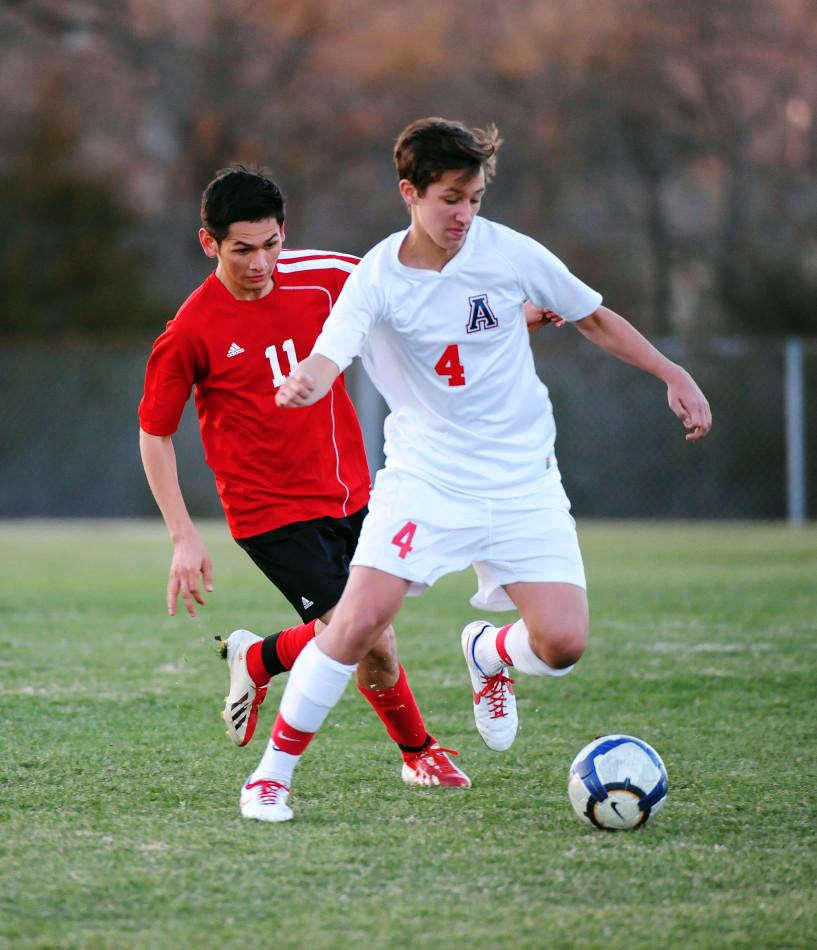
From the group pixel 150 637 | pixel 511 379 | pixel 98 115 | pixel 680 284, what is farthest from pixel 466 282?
pixel 98 115

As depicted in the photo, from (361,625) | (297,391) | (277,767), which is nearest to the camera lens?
(297,391)

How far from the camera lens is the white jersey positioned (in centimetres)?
385

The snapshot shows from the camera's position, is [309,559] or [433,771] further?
[309,559]

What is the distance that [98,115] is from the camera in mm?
24453

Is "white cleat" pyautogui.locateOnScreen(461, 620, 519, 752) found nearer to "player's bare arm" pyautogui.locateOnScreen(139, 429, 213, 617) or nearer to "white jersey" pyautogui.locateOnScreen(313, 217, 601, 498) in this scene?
"white jersey" pyautogui.locateOnScreen(313, 217, 601, 498)

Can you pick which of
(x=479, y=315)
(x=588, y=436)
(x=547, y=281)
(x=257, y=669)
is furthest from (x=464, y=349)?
(x=588, y=436)

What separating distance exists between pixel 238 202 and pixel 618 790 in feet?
6.43

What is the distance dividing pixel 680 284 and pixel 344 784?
18.6 m

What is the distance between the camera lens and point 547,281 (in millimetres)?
3961

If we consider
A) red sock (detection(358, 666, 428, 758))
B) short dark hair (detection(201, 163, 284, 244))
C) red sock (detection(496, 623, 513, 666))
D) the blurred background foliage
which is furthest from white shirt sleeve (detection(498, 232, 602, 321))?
the blurred background foliage

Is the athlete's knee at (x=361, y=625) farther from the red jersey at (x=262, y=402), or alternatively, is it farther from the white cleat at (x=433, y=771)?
the red jersey at (x=262, y=402)

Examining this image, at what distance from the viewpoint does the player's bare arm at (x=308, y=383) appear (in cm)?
359

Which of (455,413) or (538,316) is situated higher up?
(538,316)

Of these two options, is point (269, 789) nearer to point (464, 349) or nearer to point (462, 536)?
point (462, 536)
